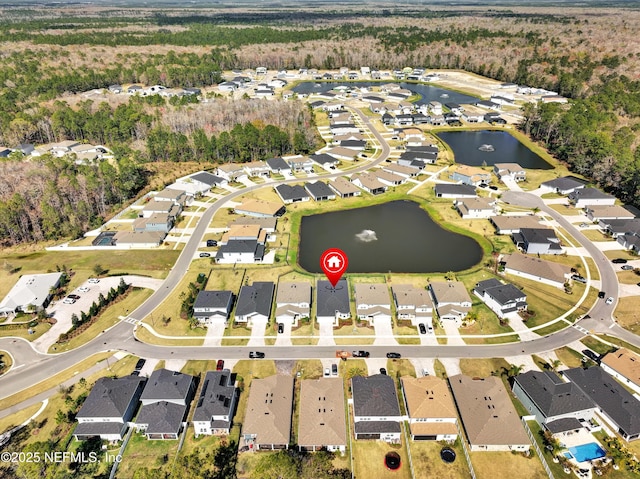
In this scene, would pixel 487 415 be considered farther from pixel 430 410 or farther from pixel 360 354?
pixel 360 354

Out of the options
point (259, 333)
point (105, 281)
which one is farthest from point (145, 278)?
point (259, 333)

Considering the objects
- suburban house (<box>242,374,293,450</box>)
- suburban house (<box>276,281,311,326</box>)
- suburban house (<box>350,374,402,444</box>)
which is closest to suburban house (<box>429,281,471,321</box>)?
suburban house (<box>350,374,402,444</box>)

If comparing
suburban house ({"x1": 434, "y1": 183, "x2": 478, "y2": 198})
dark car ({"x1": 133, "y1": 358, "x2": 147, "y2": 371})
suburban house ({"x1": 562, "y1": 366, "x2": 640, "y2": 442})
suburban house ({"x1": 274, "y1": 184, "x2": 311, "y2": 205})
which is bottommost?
dark car ({"x1": 133, "y1": 358, "x2": 147, "y2": 371})

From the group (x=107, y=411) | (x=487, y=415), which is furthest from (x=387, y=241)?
(x=107, y=411)

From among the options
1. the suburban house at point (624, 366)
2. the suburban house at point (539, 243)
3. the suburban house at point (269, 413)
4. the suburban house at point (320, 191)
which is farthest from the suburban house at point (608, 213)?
the suburban house at point (269, 413)

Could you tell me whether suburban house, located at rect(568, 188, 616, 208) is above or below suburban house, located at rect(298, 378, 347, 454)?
above

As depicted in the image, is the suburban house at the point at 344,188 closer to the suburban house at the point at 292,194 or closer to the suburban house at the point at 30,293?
the suburban house at the point at 292,194

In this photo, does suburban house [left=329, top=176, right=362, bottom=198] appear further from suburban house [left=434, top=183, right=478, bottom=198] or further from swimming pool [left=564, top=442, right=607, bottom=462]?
swimming pool [left=564, top=442, right=607, bottom=462]
